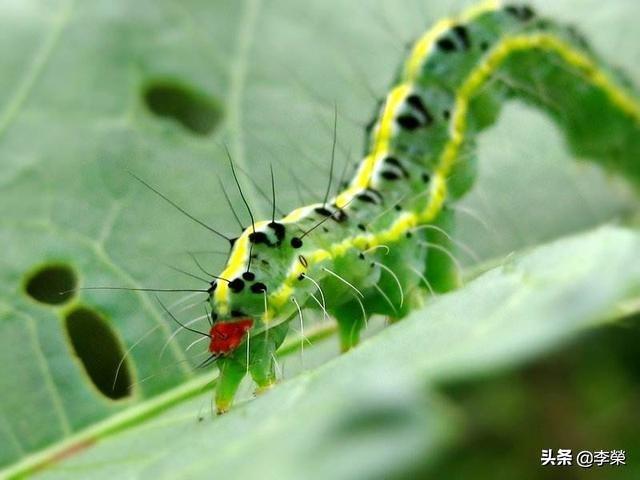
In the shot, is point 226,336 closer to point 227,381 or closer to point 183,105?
point 227,381

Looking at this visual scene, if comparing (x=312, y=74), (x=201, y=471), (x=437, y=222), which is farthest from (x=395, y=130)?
(x=201, y=471)

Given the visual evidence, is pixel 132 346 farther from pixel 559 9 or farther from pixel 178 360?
pixel 559 9

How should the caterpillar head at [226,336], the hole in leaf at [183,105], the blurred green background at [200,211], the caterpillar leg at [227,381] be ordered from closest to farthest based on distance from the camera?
the blurred green background at [200,211], the caterpillar leg at [227,381], the caterpillar head at [226,336], the hole in leaf at [183,105]

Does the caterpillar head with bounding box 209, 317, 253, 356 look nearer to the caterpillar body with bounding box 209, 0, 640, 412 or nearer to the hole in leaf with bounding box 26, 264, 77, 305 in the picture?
the caterpillar body with bounding box 209, 0, 640, 412

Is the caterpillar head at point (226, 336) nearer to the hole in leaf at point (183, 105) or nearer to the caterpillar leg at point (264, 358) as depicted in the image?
the caterpillar leg at point (264, 358)

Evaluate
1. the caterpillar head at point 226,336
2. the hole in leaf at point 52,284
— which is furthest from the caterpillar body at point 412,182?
the hole in leaf at point 52,284

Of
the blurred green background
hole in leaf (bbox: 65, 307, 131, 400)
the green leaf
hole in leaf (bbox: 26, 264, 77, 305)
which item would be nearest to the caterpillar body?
the blurred green background
